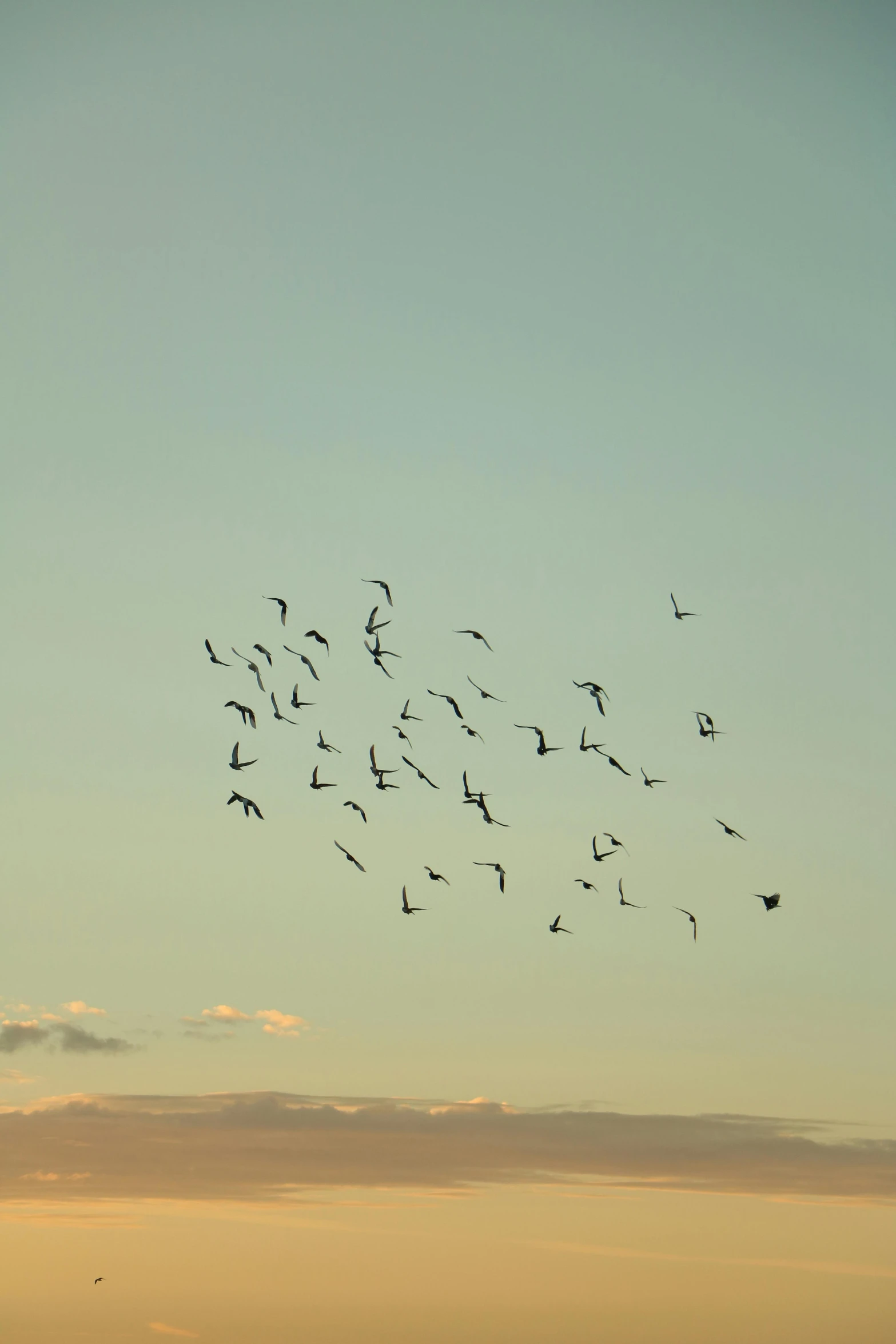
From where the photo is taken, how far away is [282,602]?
7356 centimetres

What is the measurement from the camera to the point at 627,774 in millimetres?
72188

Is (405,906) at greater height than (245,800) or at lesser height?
lesser

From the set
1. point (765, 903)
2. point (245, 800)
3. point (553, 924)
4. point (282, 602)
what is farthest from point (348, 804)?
point (765, 903)

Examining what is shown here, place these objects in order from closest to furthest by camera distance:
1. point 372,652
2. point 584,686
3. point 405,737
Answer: point 405,737, point 372,652, point 584,686

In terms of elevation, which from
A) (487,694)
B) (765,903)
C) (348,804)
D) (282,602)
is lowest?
(765,903)

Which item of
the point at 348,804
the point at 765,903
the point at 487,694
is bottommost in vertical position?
the point at 765,903

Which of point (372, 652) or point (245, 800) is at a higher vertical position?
point (372, 652)

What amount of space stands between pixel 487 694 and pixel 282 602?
13.1 meters

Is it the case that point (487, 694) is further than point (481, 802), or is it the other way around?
point (481, 802)

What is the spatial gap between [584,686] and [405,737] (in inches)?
587

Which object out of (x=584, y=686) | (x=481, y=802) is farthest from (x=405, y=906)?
(x=584, y=686)

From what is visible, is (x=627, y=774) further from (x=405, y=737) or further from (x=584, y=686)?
(x=405, y=737)

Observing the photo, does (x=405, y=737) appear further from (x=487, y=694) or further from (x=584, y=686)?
(x=584, y=686)

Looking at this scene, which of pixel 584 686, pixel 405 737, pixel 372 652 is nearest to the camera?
pixel 405 737
